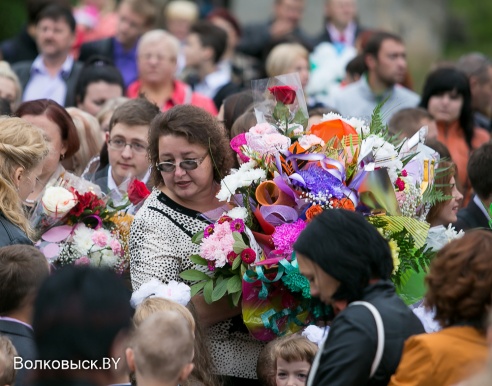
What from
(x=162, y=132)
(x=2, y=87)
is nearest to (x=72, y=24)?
(x=2, y=87)

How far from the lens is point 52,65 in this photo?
10.1 meters

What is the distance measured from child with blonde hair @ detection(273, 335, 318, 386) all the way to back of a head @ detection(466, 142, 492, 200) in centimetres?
195

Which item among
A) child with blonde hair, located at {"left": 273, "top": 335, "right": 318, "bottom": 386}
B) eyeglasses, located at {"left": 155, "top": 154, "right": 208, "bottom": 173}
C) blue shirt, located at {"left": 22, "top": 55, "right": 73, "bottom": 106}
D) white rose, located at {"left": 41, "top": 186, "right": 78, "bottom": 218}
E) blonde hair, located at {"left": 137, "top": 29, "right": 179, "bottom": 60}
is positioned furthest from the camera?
blue shirt, located at {"left": 22, "top": 55, "right": 73, "bottom": 106}

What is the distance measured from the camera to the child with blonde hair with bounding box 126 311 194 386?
369 cm

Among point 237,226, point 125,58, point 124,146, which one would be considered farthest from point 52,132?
point 125,58

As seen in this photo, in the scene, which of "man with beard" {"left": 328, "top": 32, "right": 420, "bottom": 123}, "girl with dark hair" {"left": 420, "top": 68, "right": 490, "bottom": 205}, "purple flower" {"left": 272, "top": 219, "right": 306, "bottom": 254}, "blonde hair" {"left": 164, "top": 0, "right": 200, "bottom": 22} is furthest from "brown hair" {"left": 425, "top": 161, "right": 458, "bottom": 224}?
"blonde hair" {"left": 164, "top": 0, "right": 200, "bottom": 22}

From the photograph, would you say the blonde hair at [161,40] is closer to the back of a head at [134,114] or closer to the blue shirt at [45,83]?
the blue shirt at [45,83]

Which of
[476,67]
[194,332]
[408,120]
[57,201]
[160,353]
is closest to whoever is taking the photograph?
[160,353]

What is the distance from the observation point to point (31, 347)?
4.51m

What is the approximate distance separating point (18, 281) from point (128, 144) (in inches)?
94.4

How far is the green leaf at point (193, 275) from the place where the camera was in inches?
204

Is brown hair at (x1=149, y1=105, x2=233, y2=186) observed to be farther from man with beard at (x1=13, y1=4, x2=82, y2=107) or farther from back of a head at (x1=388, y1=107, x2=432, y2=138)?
man with beard at (x1=13, y1=4, x2=82, y2=107)

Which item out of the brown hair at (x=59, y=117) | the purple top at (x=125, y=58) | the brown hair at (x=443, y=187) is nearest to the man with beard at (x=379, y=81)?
the purple top at (x=125, y=58)

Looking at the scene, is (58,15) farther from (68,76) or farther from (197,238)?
(197,238)
